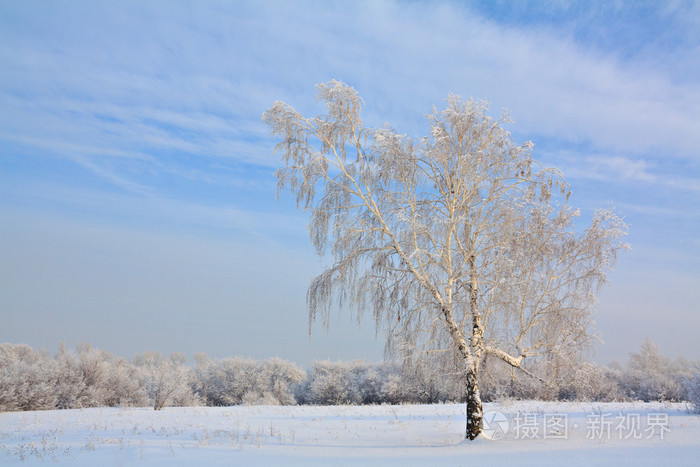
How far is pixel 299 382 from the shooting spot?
42.5 metres

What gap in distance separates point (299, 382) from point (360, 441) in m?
31.8

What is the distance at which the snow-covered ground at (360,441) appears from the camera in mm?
8945

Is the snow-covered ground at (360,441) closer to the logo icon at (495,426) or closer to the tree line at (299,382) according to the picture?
the logo icon at (495,426)

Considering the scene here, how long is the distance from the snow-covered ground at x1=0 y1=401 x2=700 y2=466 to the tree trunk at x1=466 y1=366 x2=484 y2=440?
365 mm

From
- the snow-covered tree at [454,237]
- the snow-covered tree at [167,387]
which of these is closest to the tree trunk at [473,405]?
the snow-covered tree at [454,237]

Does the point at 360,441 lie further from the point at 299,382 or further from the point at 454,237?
the point at 299,382

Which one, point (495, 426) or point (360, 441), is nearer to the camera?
point (360, 441)

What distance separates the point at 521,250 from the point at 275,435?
800 centimetres

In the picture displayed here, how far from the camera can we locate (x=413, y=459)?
9.48 m

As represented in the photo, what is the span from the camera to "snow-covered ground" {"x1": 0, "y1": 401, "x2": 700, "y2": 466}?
8.95 metres

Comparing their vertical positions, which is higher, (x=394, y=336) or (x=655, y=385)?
(x=394, y=336)

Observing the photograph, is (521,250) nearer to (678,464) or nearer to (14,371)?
(678,464)

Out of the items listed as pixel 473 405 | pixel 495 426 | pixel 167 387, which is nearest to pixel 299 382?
pixel 167 387

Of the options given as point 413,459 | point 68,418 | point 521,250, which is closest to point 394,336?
point 413,459
